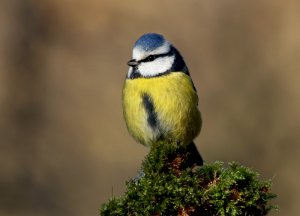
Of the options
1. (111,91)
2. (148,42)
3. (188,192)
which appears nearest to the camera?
(188,192)

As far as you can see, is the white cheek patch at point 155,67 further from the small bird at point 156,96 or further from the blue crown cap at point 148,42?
the blue crown cap at point 148,42

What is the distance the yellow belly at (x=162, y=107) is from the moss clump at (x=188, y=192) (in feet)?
4.14

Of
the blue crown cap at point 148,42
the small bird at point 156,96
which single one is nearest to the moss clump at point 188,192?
the small bird at point 156,96

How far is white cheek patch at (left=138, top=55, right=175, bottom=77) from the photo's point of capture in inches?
197

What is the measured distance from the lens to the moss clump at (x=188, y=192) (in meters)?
3.43

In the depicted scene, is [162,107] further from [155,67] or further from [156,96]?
[155,67]

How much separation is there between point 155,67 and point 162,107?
0.29m

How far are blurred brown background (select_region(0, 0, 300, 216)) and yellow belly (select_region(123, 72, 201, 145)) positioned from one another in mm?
5656

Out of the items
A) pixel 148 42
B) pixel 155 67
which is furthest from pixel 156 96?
pixel 148 42

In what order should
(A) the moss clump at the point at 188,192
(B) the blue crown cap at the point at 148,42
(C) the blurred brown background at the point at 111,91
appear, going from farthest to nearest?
1. (C) the blurred brown background at the point at 111,91
2. (B) the blue crown cap at the point at 148,42
3. (A) the moss clump at the point at 188,192

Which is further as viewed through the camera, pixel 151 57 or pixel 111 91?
pixel 111 91

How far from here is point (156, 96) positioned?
4949 millimetres

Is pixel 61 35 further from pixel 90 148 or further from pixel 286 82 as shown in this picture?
pixel 286 82

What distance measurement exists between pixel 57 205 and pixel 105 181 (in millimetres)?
816
